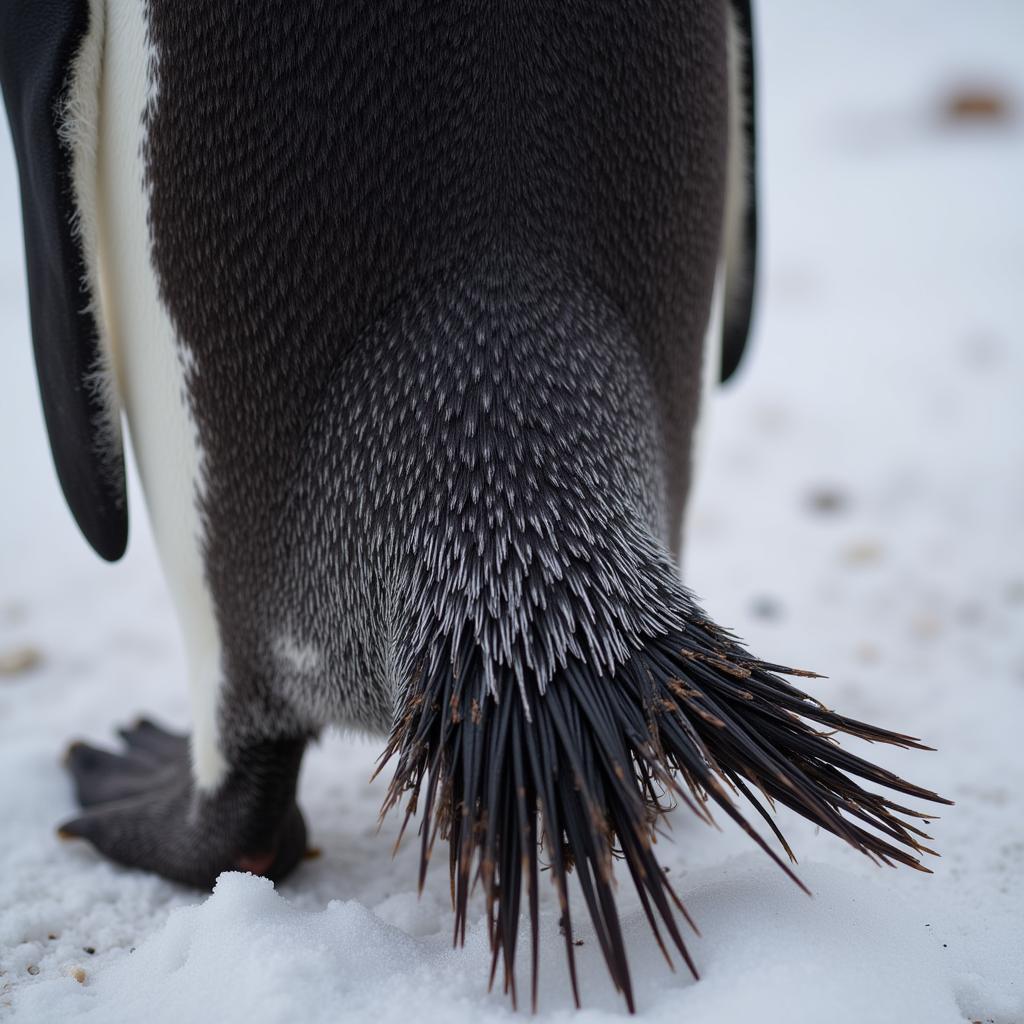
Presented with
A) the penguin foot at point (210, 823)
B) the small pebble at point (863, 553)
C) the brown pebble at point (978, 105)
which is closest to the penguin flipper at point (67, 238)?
the penguin foot at point (210, 823)

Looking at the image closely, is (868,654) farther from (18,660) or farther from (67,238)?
(18,660)

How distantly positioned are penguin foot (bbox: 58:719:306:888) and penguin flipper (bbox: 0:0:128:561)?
26 centimetres

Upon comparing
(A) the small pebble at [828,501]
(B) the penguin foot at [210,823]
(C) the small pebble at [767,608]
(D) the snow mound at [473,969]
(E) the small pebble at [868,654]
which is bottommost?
(B) the penguin foot at [210,823]

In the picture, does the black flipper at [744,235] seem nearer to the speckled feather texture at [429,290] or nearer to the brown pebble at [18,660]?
the speckled feather texture at [429,290]

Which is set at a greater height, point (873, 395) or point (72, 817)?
point (873, 395)

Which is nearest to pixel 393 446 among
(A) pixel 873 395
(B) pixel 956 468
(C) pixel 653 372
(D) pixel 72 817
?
(C) pixel 653 372

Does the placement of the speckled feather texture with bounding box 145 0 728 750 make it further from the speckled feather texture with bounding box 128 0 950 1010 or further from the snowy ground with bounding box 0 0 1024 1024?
the snowy ground with bounding box 0 0 1024 1024

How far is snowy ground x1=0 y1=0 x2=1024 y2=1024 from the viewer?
2.40ft

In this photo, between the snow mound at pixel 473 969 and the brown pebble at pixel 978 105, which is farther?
the brown pebble at pixel 978 105

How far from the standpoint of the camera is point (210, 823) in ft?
3.55

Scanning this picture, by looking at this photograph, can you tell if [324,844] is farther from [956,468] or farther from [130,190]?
Answer: [956,468]

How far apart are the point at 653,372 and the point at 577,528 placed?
224 mm

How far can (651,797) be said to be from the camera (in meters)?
0.73

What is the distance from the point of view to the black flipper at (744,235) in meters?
1.07
